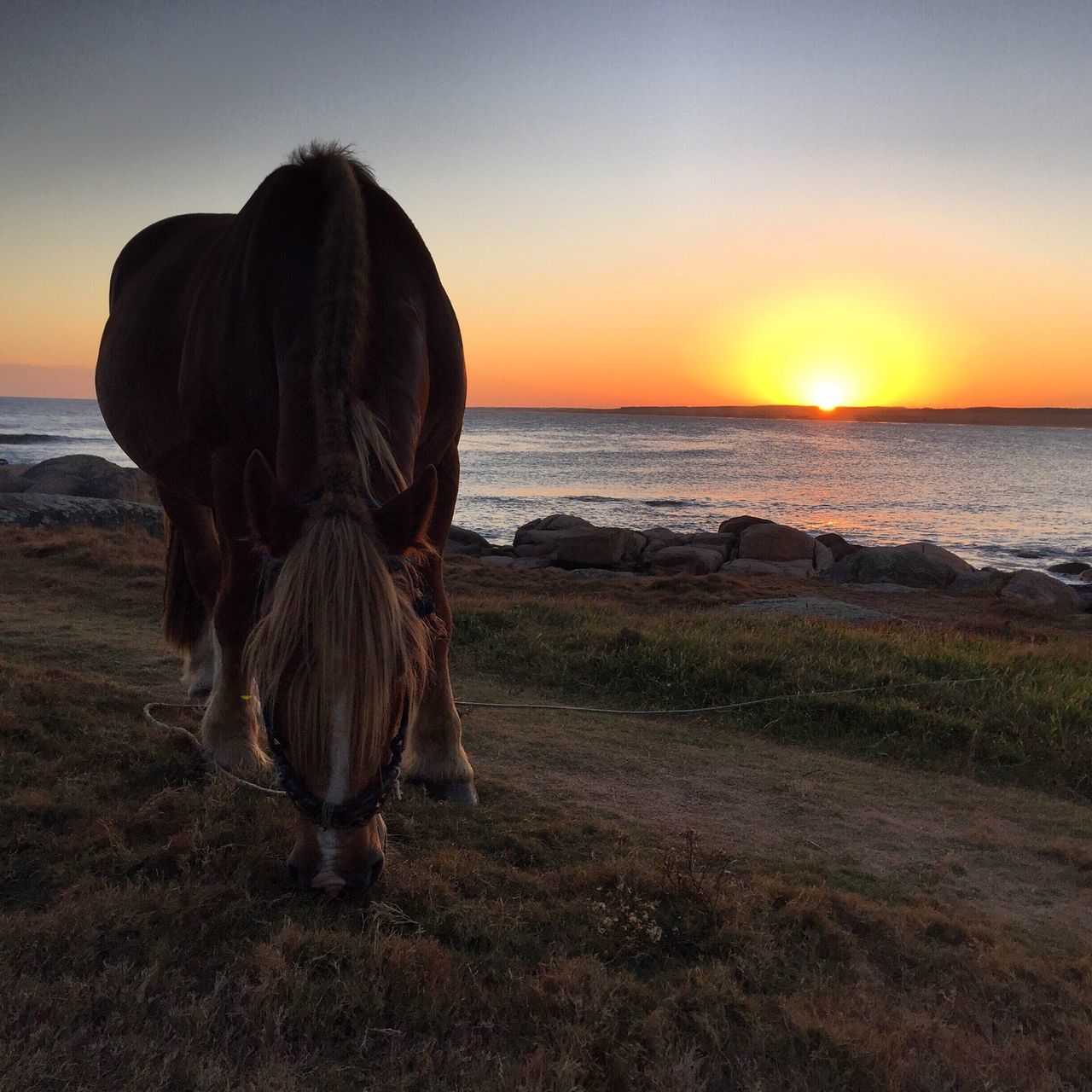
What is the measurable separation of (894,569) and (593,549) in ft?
24.4

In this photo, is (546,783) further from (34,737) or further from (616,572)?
(616,572)

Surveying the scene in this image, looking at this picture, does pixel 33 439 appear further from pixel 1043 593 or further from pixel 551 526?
pixel 1043 593

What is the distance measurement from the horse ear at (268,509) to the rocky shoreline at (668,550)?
599 inches

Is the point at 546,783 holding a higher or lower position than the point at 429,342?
lower

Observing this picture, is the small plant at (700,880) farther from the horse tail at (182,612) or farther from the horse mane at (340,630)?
the horse tail at (182,612)

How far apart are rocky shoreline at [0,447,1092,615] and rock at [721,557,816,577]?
0.03m

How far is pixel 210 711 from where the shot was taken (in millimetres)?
4285

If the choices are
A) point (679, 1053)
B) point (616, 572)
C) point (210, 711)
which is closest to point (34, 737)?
point (210, 711)

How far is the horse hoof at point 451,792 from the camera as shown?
412 centimetres

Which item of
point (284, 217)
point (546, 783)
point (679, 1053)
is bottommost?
point (546, 783)

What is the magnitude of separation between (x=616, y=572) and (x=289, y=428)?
18.0 metres

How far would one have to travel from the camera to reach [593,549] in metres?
21.9

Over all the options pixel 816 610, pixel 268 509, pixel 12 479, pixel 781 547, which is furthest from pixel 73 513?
pixel 781 547

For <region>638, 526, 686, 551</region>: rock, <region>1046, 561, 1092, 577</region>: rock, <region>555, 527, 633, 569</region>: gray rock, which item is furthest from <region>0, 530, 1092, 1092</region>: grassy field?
<region>1046, 561, 1092, 577</region>: rock
